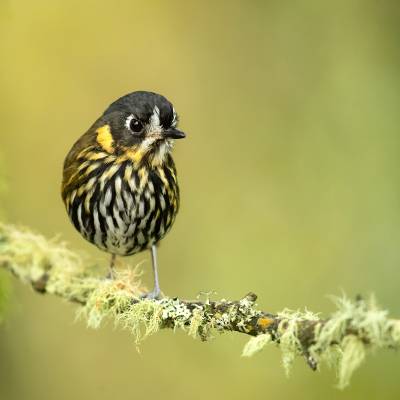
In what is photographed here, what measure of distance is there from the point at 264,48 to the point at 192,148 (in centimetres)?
126

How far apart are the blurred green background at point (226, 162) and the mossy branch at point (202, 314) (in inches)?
93.2

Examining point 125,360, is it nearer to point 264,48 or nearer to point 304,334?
point 264,48

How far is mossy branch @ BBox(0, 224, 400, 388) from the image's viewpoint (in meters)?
2.22

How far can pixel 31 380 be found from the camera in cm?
630

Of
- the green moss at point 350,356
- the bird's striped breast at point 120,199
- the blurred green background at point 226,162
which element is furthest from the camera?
the blurred green background at point 226,162

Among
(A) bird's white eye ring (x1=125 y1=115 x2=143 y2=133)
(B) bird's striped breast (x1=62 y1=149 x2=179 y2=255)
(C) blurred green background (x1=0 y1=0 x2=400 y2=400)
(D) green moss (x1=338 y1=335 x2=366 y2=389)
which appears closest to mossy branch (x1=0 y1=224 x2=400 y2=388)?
(D) green moss (x1=338 y1=335 x2=366 y2=389)

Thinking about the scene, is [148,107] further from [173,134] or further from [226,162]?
[226,162]

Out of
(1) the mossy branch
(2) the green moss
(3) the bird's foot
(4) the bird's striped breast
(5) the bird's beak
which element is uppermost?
(5) the bird's beak

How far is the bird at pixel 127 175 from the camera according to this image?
13.9 feet

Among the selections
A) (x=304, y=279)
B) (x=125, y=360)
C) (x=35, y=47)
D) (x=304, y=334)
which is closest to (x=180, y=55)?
(x=35, y=47)

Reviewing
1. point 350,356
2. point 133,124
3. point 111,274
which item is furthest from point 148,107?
point 350,356

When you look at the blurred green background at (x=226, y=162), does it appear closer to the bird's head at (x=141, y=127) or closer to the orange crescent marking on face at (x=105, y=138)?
the orange crescent marking on face at (x=105, y=138)

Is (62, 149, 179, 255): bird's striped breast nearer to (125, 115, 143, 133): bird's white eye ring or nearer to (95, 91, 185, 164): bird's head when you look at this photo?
(95, 91, 185, 164): bird's head

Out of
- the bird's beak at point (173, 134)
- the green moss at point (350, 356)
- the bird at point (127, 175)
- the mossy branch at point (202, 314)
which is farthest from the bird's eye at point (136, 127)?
the green moss at point (350, 356)
